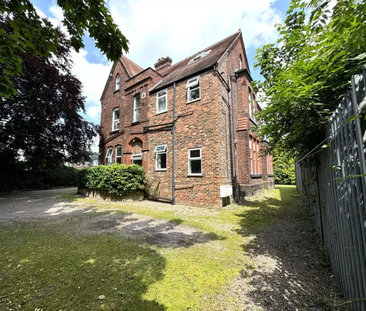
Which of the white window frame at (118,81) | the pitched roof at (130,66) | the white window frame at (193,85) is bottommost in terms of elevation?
the white window frame at (193,85)

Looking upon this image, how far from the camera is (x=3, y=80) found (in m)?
2.89

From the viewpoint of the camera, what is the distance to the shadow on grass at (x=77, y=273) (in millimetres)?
2400

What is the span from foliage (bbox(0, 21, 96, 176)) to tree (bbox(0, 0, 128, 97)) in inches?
348

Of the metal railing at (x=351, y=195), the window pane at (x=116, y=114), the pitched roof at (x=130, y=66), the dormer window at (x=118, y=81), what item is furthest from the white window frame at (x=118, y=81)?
the metal railing at (x=351, y=195)

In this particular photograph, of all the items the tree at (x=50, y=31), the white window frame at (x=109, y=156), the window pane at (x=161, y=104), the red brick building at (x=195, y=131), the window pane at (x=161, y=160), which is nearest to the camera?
the tree at (x=50, y=31)

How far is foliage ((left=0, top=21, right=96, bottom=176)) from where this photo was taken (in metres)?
10.3

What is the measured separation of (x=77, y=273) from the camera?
308cm

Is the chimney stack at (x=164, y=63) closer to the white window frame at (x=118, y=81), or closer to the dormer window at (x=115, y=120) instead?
the white window frame at (x=118, y=81)

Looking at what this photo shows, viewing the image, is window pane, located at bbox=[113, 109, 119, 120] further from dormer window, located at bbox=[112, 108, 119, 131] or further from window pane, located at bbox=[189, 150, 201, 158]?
window pane, located at bbox=[189, 150, 201, 158]

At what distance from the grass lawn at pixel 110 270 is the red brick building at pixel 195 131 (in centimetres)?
408

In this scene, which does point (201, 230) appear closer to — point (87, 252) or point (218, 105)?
point (87, 252)

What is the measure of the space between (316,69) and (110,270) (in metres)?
4.97

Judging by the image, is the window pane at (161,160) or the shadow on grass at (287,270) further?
the window pane at (161,160)

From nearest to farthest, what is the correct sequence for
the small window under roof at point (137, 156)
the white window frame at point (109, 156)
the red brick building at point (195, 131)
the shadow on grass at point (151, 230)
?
the shadow on grass at point (151, 230)
the red brick building at point (195, 131)
the small window under roof at point (137, 156)
the white window frame at point (109, 156)
